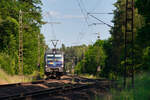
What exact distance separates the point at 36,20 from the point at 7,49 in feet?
19.5

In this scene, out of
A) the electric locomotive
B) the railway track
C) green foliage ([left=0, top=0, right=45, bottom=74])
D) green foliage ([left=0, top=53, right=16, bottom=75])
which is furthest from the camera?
green foliage ([left=0, top=53, right=16, bottom=75])

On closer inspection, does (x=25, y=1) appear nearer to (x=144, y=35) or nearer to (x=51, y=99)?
(x=144, y=35)

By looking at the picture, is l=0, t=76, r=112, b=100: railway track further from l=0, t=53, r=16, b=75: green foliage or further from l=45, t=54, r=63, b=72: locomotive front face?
l=0, t=53, r=16, b=75: green foliage

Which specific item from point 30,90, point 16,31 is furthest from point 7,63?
point 30,90

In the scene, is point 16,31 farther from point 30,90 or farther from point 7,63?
point 30,90

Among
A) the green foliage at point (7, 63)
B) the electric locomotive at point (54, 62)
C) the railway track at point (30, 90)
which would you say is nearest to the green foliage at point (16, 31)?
the green foliage at point (7, 63)

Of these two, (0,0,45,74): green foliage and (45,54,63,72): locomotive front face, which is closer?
(45,54,63,72): locomotive front face

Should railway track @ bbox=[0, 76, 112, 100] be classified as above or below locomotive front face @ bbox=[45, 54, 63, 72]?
below

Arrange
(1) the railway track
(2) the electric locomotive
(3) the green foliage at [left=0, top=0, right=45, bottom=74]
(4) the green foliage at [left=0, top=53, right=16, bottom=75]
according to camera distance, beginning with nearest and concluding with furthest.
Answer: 1. (1) the railway track
2. (2) the electric locomotive
3. (3) the green foliage at [left=0, top=0, right=45, bottom=74]
4. (4) the green foliage at [left=0, top=53, right=16, bottom=75]

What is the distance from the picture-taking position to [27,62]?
5041 cm

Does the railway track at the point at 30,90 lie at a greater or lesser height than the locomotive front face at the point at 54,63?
lesser

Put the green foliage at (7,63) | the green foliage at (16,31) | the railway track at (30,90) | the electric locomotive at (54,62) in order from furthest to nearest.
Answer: the green foliage at (7,63) < the green foliage at (16,31) < the electric locomotive at (54,62) < the railway track at (30,90)

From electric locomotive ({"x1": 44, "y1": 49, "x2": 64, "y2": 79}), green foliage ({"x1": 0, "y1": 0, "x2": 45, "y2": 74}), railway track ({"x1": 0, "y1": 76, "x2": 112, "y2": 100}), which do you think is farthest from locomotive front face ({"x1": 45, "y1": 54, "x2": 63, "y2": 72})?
railway track ({"x1": 0, "y1": 76, "x2": 112, "y2": 100})

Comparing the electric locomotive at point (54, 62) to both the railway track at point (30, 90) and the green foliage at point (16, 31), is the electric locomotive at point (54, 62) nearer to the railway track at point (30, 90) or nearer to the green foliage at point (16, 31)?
the green foliage at point (16, 31)
